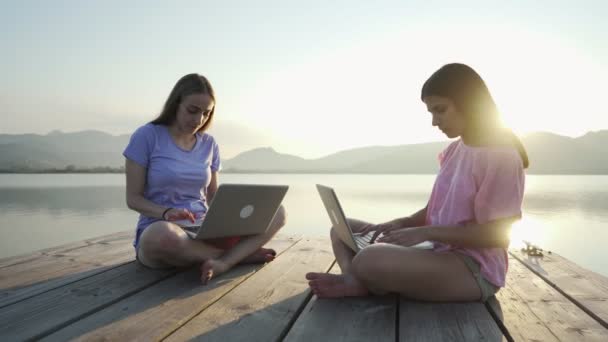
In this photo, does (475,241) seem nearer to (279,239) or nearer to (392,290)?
(392,290)

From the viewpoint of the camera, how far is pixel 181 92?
2.82 meters

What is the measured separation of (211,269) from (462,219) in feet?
4.33

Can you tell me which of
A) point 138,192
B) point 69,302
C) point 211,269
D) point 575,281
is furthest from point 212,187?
point 575,281

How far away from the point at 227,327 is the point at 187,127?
1.44 meters

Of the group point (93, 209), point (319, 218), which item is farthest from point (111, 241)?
point (93, 209)

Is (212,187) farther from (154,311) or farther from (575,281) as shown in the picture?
(575,281)

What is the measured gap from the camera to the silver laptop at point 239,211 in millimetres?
2426

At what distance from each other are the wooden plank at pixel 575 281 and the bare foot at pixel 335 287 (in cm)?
98

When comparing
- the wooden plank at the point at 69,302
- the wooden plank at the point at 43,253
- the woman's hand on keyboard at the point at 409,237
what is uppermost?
the woman's hand on keyboard at the point at 409,237

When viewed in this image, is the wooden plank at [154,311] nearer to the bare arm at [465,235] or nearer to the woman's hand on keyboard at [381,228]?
the woman's hand on keyboard at [381,228]

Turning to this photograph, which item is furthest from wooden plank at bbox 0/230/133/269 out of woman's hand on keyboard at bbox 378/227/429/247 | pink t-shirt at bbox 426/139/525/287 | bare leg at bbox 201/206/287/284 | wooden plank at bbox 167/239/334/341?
pink t-shirt at bbox 426/139/525/287

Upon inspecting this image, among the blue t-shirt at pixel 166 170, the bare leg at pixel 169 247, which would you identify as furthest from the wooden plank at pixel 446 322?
the blue t-shirt at pixel 166 170

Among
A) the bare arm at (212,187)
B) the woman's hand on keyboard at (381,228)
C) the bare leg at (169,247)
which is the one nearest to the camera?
the woman's hand on keyboard at (381,228)

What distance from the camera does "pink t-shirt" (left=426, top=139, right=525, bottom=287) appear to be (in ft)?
6.16
